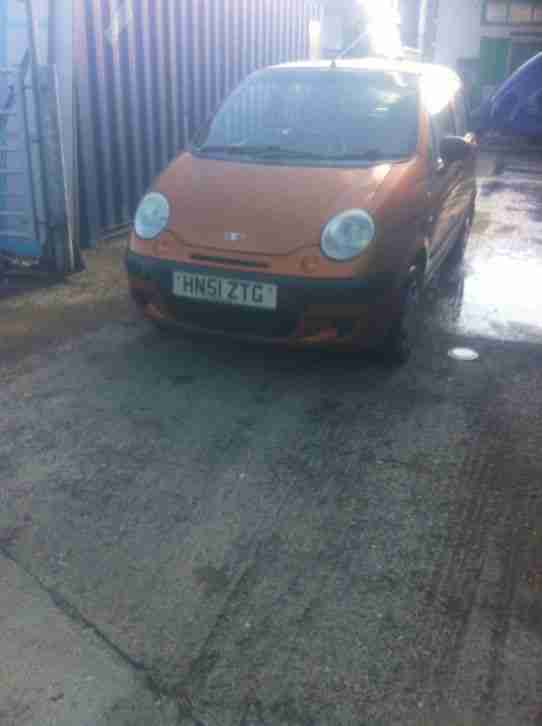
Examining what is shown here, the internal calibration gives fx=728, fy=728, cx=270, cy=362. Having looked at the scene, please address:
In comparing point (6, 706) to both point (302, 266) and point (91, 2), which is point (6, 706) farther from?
point (91, 2)

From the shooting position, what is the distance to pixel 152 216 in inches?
166

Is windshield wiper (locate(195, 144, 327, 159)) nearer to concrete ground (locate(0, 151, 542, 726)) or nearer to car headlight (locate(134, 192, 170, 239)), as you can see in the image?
car headlight (locate(134, 192, 170, 239))

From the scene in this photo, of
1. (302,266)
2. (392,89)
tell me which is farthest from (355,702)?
(392,89)

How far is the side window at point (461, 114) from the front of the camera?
5.84 metres

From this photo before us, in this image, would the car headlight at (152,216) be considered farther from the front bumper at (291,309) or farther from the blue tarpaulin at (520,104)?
the blue tarpaulin at (520,104)

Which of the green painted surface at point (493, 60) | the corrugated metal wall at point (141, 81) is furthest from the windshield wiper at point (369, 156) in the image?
the green painted surface at point (493, 60)

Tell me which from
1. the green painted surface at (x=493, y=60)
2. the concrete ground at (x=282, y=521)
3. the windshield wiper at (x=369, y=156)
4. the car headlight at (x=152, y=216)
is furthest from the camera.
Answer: the green painted surface at (x=493, y=60)

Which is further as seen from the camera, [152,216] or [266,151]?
[266,151]

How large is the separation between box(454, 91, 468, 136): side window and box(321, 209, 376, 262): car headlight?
2399 millimetres

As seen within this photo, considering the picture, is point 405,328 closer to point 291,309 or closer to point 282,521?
point 291,309

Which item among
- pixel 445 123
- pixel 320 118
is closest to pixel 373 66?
pixel 445 123

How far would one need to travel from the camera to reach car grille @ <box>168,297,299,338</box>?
153 inches

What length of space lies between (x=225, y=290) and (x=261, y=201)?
0.58 meters

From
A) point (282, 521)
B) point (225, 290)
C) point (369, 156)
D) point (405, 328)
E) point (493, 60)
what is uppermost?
point (493, 60)
